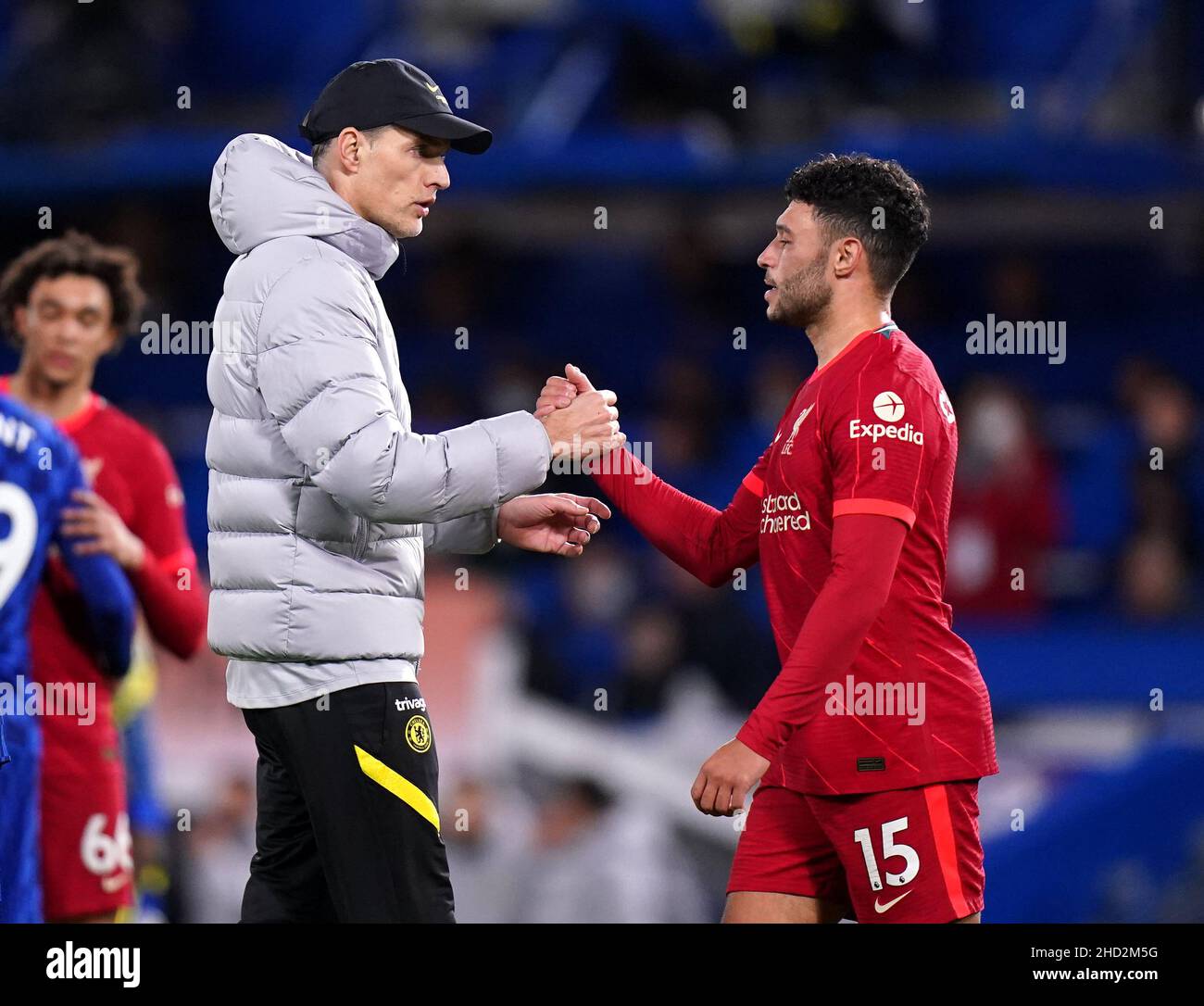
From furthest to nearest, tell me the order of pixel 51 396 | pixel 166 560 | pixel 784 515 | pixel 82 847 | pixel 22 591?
pixel 51 396, pixel 166 560, pixel 82 847, pixel 22 591, pixel 784 515

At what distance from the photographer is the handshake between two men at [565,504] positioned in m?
3.40

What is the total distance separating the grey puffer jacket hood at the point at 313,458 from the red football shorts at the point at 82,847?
4.34ft

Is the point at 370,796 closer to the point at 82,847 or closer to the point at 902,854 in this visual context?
the point at 902,854

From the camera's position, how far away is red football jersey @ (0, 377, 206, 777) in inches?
172

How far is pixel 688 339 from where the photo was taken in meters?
9.88

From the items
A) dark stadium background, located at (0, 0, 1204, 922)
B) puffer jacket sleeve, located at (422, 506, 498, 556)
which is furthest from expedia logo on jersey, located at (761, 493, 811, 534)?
dark stadium background, located at (0, 0, 1204, 922)

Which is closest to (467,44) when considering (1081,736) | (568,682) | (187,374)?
(187,374)

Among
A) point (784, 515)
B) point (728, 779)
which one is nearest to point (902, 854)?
point (728, 779)

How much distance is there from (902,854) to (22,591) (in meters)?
2.03

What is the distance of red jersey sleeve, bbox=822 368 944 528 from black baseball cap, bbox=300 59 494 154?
83 cm

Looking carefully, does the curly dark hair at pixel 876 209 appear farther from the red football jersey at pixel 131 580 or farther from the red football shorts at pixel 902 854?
the red football jersey at pixel 131 580

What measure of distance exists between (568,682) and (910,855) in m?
4.84

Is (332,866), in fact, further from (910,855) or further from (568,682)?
(568,682)

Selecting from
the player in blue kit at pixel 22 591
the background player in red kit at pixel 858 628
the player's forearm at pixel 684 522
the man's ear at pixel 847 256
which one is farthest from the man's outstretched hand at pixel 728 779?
the player in blue kit at pixel 22 591
